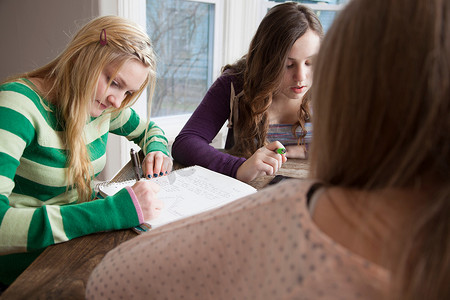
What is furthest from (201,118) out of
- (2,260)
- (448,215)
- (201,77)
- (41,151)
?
(201,77)

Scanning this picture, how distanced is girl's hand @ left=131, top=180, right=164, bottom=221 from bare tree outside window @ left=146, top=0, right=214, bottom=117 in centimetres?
174

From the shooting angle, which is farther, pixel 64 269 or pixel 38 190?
pixel 38 190

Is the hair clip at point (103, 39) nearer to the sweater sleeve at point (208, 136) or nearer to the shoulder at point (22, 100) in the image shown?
the shoulder at point (22, 100)

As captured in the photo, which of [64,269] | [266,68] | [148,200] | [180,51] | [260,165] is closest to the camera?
[64,269]

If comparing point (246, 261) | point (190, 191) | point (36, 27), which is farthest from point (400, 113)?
point (36, 27)

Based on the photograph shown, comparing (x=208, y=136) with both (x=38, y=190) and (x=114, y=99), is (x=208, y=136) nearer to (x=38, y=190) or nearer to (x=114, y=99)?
(x=114, y=99)

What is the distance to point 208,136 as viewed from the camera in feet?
4.64

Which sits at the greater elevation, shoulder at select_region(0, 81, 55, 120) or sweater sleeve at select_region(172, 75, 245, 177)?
shoulder at select_region(0, 81, 55, 120)

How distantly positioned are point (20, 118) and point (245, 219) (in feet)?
2.24

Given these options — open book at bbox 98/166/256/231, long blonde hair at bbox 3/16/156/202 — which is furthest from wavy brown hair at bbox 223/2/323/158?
long blonde hair at bbox 3/16/156/202

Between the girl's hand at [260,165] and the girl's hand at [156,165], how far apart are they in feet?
0.74

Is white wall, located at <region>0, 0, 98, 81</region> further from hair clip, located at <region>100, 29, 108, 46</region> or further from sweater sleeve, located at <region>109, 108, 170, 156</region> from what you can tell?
hair clip, located at <region>100, 29, 108, 46</region>

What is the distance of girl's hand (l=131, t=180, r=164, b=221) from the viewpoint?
2.59ft

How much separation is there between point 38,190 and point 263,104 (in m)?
0.82
